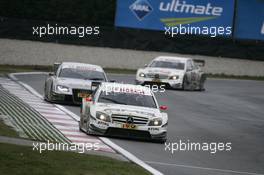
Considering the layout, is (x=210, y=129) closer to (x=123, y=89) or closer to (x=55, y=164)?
(x=123, y=89)

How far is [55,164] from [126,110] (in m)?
5.33

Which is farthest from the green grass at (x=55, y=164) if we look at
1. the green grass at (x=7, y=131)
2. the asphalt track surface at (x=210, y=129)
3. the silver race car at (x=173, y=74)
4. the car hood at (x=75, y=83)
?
the silver race car at (x=173, y=74)

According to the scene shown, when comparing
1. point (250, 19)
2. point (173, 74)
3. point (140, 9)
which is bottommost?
point (173, 74)

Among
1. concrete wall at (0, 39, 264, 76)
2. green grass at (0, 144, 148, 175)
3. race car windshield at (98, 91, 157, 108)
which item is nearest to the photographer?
green grass at (0, 144, 148, 175)

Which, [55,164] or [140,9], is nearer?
[55,164]

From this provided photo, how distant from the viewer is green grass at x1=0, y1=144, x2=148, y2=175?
12.7 metres

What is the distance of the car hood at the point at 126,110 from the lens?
18469 millimetres

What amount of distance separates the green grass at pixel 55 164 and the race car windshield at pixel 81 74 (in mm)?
11218

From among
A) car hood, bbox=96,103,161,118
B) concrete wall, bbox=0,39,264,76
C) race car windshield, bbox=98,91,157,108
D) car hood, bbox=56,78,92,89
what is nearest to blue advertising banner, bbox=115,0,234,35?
concrete wall, bbox=0,39,264,76

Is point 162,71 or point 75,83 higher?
point 75,83

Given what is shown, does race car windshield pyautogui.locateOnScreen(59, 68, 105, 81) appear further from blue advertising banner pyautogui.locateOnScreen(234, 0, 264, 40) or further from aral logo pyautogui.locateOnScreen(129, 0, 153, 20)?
blue advertising banner pyautogui.locateOnScreen(234, 0, 264, 40)

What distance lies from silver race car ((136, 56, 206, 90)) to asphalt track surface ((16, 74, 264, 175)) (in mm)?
525

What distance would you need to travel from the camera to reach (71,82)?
25500 millimetres

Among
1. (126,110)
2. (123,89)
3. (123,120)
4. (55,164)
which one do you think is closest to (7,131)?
(123,120)
